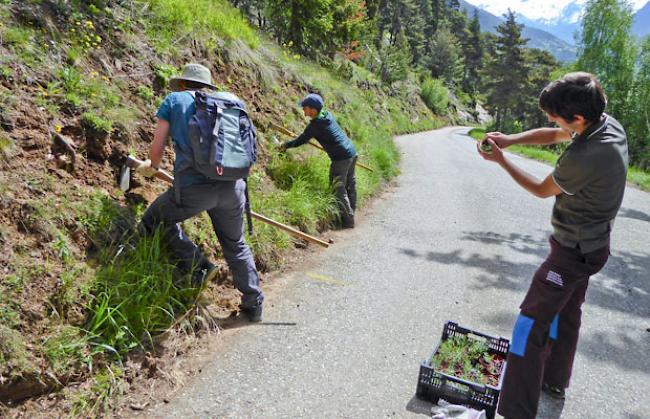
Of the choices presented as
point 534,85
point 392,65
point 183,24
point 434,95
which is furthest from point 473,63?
point 183,24

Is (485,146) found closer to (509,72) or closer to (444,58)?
(509,72)

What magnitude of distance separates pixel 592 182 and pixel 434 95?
1941 inches

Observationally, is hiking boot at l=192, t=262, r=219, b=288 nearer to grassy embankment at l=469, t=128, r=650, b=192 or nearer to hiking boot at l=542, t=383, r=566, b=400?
hiking boot at l=542, t=383, r=566, b=400

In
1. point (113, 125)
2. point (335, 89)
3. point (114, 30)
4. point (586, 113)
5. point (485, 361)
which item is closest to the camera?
point (586, 113)

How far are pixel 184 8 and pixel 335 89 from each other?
339 inches

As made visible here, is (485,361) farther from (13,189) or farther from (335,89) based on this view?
Answer: (335,89)

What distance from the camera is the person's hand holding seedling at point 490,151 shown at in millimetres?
3035

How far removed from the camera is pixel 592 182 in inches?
107

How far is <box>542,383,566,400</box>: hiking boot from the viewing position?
11.2 feet

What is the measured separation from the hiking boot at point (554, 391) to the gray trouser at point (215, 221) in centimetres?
248

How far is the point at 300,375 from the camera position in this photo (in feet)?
11.7

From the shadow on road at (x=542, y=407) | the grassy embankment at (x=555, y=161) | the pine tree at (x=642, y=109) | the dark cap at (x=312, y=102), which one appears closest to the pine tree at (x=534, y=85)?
the pine tree at (x=642, y=109)

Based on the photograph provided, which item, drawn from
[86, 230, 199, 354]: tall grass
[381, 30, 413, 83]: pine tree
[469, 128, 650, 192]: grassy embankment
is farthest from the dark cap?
[381, 30, 413, 83]: pine tree

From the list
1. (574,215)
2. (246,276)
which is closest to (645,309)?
(574,215)
